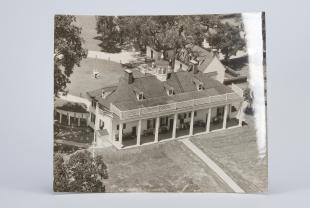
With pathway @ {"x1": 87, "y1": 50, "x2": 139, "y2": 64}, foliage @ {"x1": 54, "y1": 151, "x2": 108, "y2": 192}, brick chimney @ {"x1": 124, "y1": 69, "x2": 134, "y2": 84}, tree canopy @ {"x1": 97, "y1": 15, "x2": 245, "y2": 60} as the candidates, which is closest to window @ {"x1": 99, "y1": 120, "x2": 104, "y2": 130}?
foliage @ {"x1": 54, "y1": 151, "x2": 108, "y2": 192}

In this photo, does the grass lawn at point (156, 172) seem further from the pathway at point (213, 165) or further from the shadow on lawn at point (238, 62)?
the shadow on lawn at point (238, 62)

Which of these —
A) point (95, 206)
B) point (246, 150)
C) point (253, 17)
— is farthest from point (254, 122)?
point (95, 206)

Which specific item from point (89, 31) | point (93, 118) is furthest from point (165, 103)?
point (89, 31)

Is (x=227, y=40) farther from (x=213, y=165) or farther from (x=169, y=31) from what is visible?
(x=213, y=165)

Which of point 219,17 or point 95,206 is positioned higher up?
point 219,17

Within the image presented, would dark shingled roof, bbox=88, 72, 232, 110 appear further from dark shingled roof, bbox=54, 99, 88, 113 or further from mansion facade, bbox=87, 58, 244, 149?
dark shingled roof, bbox=54, 99, 88, 113

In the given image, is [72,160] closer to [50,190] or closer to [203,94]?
[50,190]

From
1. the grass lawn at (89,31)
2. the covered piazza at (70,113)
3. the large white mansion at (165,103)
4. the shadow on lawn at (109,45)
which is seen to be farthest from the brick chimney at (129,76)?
the covered piazza at (70,113)
